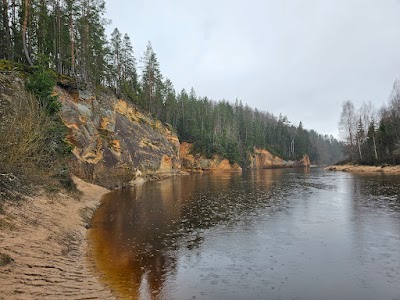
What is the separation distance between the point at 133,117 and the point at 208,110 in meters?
58.7

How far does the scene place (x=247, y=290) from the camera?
368 inches

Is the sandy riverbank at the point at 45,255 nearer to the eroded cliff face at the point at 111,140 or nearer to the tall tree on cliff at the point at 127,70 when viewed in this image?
the eroded cliff face at the point at 111,140

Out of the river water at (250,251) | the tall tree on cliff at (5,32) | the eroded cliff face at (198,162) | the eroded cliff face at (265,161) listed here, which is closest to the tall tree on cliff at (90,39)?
the tall tree on cliff at (5,32)

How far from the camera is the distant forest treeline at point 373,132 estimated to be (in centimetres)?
6297

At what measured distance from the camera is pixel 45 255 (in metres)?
10.4

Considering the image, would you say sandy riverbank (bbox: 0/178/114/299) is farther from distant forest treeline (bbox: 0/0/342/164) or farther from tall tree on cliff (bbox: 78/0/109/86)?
tall tree on cliff (bbox: 78/0/109/86)

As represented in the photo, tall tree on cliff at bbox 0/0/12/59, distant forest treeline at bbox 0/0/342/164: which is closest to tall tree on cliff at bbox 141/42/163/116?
distant forest treeline at bbox 0/0/342/164

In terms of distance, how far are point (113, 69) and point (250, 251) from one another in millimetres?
51293

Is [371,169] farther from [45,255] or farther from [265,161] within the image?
[45,255]

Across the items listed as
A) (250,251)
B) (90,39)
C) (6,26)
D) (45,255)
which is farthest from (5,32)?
(250,251)

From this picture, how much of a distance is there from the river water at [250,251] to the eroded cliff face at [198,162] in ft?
197

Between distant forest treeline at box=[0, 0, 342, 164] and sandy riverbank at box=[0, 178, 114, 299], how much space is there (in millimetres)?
22829

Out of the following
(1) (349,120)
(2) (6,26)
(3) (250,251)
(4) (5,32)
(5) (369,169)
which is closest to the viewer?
(3) (250,251)

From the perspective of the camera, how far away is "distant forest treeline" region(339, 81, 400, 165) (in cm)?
6297
